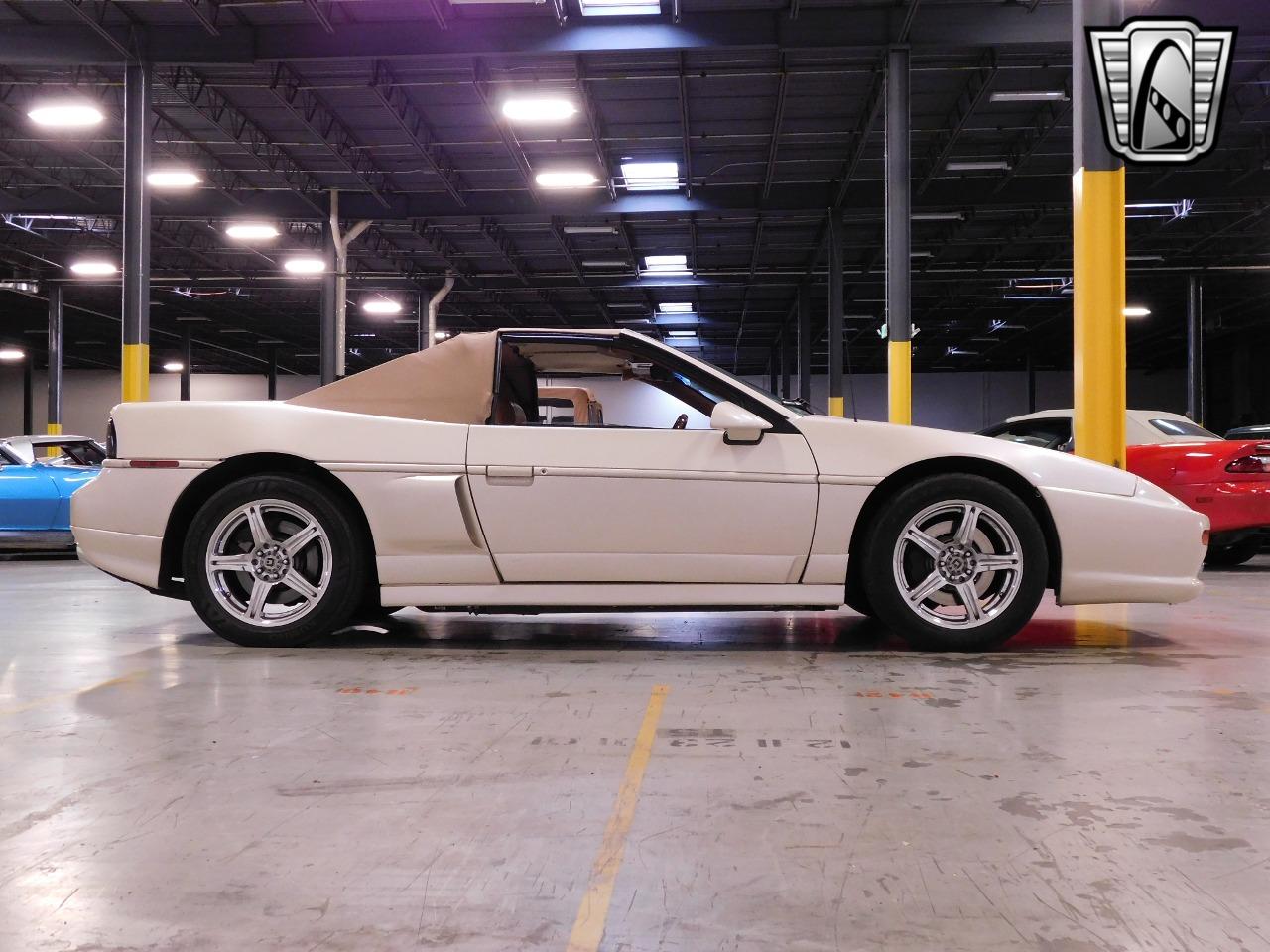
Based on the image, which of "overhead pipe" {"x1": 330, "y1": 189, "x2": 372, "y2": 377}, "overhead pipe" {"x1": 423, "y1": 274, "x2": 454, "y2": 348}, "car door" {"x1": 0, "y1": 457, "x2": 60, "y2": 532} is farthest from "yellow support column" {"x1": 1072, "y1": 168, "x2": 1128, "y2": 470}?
"overhead pipe" {"x1": 423, "y1": 274, "x2": 454, "y2": 348}

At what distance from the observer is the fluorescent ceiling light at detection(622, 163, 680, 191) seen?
19.1 meters

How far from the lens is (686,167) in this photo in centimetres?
1903

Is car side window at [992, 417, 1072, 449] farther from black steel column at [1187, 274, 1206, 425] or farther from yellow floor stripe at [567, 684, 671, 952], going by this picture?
black steel column at [1187, 274, 1206, 425]

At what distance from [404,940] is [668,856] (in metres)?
0.54

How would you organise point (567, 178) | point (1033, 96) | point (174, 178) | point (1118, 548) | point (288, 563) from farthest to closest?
point (174, 178), point (567, 178), point (1033, 96), point (288, 563), point (1118, 548)

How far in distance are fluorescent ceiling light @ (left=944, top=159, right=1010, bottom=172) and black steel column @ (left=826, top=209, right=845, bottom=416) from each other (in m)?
2.45

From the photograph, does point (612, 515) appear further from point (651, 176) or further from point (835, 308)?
point (835, 308)

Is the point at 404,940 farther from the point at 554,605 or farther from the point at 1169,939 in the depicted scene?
the point at 554,605

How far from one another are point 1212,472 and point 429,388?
6.05 meters

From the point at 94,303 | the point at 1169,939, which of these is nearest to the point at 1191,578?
the point at 1169,939

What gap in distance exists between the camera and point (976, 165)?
62.4 feet

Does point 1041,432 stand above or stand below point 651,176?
below

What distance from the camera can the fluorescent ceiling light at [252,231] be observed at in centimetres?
2380

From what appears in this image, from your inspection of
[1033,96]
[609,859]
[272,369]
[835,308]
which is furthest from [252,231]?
[609,859]
